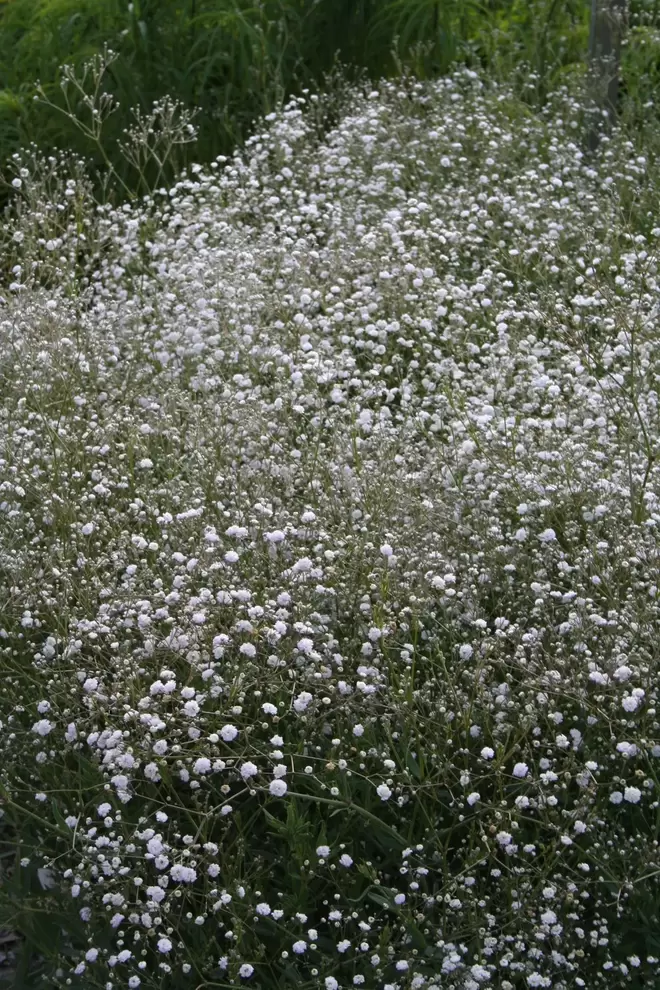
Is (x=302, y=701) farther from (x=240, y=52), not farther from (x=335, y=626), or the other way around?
(x=240, y=52)

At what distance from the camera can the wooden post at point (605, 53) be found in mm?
6789

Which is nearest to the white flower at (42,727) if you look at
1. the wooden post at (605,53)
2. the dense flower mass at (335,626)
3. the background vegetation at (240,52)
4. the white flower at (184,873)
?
the dense flower mass at (335,626)

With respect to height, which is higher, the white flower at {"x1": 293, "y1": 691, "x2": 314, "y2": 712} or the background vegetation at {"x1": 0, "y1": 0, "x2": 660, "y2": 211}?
the background vegetation at {"x1": 0, "y1": 0, "x2": 660, "y2": 211}

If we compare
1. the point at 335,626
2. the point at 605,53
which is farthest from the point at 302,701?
the point at 605,53

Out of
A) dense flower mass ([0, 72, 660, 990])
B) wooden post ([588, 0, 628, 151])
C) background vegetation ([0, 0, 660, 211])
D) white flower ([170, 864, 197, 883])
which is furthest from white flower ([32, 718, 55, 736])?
wooden post ([588, 0, 628, 151])

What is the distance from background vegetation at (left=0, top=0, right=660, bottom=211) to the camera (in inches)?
286

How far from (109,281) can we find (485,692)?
3.36m

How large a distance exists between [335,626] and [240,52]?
4670 millimetres

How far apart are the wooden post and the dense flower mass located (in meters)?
1.61

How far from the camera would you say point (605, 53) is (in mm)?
6992

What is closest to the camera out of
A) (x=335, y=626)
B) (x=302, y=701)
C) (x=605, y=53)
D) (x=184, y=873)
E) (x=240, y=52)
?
(x=184, y=873)

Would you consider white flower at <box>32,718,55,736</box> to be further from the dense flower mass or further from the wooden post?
the wooden post

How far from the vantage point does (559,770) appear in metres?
3.26

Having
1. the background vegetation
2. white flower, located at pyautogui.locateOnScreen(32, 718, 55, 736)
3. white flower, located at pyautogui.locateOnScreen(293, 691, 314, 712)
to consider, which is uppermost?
the background vegetation
